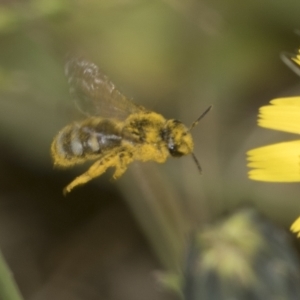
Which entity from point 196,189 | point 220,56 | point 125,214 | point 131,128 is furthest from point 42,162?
point 131,128

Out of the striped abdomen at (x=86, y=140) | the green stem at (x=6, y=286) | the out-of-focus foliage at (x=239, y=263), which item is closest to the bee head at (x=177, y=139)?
the striped abdomen at (x=86, y=140)

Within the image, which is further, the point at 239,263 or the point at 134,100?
the point at 134,100

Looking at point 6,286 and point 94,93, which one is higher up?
point 94,93

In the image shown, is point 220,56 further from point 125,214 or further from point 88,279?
point 88,279

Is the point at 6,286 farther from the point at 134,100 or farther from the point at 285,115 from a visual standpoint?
the point at 134,100

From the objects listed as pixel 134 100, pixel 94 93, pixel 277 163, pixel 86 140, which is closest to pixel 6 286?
pixel 86 140

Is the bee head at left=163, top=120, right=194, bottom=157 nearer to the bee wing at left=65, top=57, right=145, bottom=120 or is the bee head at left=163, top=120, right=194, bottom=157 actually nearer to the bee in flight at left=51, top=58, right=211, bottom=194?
the bee in flight at left=51, top=58, right=211, bottom=194

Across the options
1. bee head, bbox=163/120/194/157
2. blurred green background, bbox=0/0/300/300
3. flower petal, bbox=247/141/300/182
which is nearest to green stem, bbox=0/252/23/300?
bee head, bbox=163/120/194/157
